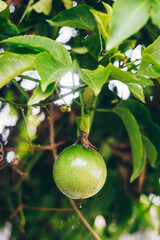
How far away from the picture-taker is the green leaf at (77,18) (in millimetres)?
785

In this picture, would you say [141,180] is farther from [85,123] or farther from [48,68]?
[48,68]

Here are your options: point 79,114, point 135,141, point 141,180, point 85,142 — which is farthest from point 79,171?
point 141,180

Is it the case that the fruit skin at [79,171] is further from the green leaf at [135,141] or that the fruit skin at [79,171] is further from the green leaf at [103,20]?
the green leaf at [103,20]

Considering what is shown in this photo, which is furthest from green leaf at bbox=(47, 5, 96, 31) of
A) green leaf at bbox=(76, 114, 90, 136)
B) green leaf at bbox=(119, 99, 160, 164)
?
green leaf at bbox=(119, 99, 160, 164)

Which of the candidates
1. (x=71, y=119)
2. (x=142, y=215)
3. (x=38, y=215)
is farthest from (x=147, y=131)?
(x=142, y=215)

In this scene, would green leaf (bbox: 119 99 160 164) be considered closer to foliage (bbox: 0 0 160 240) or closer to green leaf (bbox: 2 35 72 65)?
foliage (bbox: 0 0 160 240)

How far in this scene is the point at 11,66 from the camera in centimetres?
59

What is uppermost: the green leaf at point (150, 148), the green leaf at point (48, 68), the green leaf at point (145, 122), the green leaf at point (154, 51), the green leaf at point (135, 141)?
the green leaf at point (48, 68)

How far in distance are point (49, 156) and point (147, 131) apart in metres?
0.69

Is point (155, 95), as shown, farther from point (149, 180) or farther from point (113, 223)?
point (113, 223)

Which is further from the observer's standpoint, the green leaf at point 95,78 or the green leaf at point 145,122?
the green leaf at point 145,122

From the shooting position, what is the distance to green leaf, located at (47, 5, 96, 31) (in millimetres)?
785

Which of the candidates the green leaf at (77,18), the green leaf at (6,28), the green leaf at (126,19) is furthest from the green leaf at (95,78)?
the green leaf at (6,28)

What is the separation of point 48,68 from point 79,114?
0.93 meters
